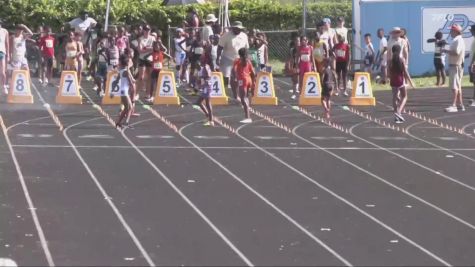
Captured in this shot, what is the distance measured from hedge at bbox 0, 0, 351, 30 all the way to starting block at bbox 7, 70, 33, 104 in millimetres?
12206

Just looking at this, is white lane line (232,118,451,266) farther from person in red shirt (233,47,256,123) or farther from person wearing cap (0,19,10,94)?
person wearing cap (0,19,10,94)

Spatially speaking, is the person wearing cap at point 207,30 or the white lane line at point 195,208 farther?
the person wearing cap at point 207,30

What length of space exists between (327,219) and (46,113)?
11054 millimetres

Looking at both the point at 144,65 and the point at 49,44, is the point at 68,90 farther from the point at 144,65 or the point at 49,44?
the point at 49,44

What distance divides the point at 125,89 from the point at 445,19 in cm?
1371

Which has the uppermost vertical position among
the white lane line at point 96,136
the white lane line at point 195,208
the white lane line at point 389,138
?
the white lane line at point 96,136

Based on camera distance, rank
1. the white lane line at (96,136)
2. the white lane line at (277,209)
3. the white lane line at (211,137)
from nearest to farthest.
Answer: the white lane line at (277,209) < the white lane line at (96,136) < the white lane line at (211,137)

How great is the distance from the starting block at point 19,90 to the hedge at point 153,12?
12.2m

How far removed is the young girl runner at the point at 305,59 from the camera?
25344 millimetres

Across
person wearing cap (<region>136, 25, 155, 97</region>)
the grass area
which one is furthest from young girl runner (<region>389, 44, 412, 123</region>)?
the grass area

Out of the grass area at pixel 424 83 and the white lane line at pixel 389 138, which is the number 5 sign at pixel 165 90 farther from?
the white lane line at pixel 389 138

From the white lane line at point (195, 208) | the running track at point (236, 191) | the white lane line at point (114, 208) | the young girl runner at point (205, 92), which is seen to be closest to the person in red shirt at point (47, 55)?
the running track at point (236, 191)

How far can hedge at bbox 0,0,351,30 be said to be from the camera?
36.3 m

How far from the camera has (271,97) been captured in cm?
2462
